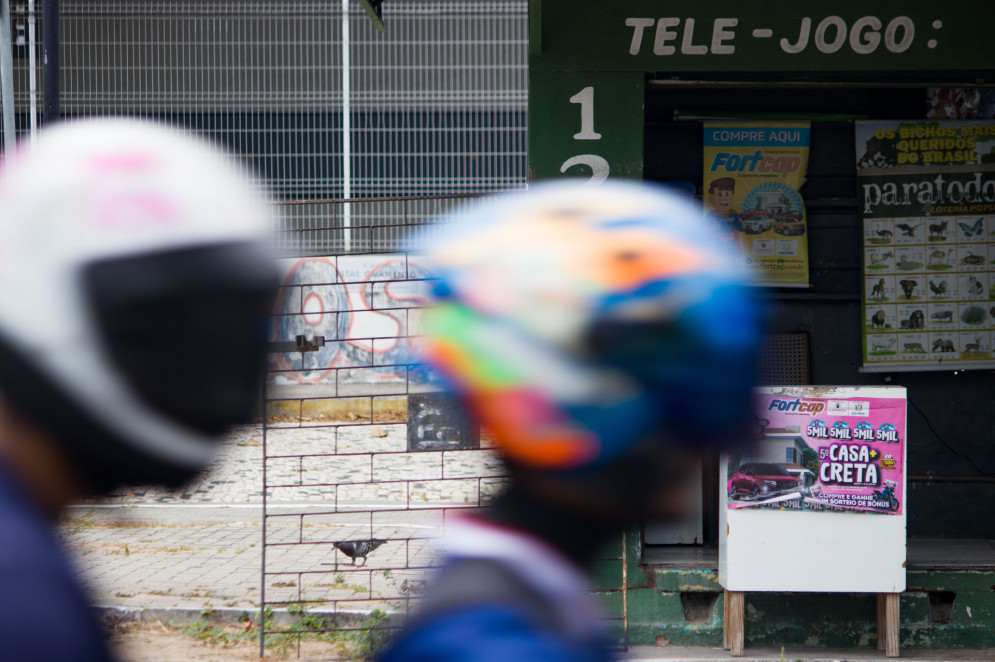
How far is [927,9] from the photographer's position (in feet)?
16.9

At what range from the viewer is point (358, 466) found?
1109 cm

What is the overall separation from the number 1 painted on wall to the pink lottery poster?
1667 mm

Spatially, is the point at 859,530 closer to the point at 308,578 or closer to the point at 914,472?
the point at 914,472

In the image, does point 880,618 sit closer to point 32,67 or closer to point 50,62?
point 50,62

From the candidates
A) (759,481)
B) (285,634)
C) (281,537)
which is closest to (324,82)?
(281,537)

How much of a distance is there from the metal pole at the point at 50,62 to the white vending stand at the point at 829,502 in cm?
522

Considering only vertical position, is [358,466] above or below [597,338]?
below

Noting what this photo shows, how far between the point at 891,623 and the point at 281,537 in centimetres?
519

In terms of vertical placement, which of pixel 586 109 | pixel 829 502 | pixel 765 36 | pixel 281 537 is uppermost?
pixel 765 36

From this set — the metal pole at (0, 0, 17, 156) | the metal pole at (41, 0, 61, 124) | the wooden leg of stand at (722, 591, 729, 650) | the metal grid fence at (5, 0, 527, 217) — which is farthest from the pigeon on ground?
the metal grid fence at (5, 0, 527, 217)

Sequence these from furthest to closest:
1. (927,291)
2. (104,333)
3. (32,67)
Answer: (32,67) < (927,291) < (104,333)

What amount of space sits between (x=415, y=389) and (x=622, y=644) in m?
1.70

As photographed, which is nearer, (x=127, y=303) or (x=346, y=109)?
(x=127, y=303)

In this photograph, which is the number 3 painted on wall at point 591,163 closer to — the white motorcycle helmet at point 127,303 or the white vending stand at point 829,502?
the white vending stand at point 829,502
